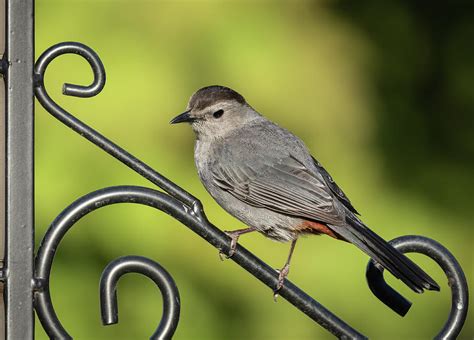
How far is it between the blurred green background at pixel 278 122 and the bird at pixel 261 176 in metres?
0.21

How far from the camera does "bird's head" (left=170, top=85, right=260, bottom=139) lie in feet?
11.5

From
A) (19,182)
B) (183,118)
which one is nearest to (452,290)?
(19,182)

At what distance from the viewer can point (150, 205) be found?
6.82 feet

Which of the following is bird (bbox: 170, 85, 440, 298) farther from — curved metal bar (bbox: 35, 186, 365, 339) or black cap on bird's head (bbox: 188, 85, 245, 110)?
curved metal bar (bbox: 35, 186, 365, 339)

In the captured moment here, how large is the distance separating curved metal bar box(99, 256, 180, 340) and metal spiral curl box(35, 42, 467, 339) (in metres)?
0.01

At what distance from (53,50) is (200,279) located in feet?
5.52

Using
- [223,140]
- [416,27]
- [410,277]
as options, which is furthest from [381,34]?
[410,277]

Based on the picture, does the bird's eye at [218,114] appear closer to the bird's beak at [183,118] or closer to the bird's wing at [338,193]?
the bird's beak at [183,118]

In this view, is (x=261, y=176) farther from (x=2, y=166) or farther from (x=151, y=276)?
(x=2, y=166)

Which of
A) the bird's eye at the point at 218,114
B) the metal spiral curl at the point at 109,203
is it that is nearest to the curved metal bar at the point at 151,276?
the metal spiral curl at the point at 109,203

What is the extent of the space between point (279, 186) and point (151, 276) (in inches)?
49.0

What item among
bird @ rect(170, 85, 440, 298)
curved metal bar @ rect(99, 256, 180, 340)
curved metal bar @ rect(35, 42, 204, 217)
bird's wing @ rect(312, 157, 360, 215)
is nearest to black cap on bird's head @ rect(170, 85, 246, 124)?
bird @ rect(170, 85, 440, 298)

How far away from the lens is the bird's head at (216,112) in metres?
3.49

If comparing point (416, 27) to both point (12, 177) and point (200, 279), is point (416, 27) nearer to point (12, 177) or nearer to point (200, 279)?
point (200, 279)
